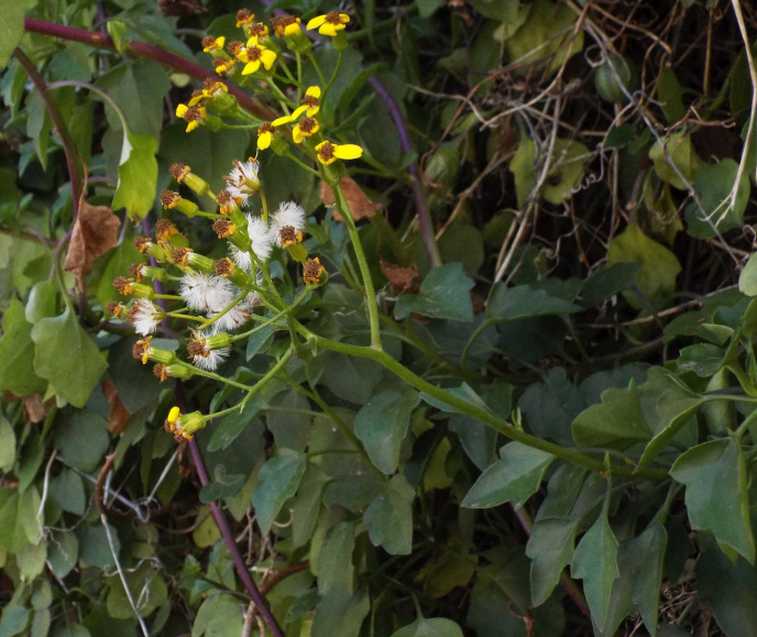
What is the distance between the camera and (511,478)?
77cm

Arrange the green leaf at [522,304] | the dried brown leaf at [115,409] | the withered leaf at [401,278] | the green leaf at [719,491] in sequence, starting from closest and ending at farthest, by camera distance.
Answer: the green leaf at [719,491] < the green leaf at [522,304] < the withered leaf at [401,278] < the dried brown leaf at [115,409]

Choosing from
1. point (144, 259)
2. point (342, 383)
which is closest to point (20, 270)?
point (144, 259)

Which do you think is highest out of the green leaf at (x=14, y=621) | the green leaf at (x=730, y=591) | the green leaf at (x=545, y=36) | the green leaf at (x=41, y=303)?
the green leaf at (x=545, y=36)

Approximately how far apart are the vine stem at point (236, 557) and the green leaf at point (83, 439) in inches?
5.0

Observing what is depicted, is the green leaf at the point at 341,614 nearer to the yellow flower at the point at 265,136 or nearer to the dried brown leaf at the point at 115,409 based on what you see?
the dried brown leaf at the point at 115,409

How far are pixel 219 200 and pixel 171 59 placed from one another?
1.16 ft

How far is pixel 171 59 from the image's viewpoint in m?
1.03

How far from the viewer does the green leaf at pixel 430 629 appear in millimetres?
893

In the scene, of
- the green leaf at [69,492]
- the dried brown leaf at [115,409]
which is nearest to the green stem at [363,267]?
the dried brown leaf at [115,409]

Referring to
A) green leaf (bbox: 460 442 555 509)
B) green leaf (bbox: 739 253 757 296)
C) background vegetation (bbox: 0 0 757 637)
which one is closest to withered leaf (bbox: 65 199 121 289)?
background vegetation (bbox: 0 0 757 637)

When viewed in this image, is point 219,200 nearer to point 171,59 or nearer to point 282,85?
point 171,59

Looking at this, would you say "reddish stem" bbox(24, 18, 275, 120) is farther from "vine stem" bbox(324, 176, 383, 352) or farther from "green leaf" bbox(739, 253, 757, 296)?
"green leaf" bbox(739, 253, 757, 296)

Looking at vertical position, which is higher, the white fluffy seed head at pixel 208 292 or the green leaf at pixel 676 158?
the white fluffy seed head at pixel 208 292

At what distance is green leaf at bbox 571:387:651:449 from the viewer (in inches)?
30.5
